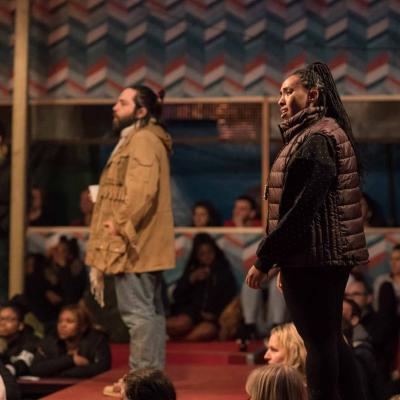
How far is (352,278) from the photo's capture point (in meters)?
9.05

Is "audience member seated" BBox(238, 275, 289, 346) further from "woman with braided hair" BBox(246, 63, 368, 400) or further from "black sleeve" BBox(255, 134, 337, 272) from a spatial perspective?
"black sleeve" BBox(255, 134, 337, 272)

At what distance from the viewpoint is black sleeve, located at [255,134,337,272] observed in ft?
14.7

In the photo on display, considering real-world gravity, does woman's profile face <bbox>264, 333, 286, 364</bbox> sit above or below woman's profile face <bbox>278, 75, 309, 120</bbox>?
below

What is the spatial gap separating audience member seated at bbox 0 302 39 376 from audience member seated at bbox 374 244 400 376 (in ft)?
8.12

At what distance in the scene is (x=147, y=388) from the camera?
4266 millimetres

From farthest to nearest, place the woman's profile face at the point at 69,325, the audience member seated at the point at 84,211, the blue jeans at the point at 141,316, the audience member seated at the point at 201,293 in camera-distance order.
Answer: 1. the audience member seated at the point at 84,211
2. the audience member seated at the point at 201,293
3. the woman's profile face at the point at 69,325
4. the blue jeans at the point at 141,316

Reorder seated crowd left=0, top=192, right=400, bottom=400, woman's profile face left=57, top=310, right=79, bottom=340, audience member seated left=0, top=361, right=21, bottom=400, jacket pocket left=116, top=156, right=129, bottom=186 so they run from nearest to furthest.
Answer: jacket pocket left=116, top=156, right=129, bottom=186 < audience member seated left=0, top=361, right=21, bottom=400 < seated crowd left=0, top=192, right=400, bottom=400 < woman's profile face left=57, top=310, right=79, bottom=340

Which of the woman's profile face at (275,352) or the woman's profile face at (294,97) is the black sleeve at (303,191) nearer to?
the woman's profile face at (294,97)

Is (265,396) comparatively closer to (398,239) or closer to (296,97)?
(296,97)

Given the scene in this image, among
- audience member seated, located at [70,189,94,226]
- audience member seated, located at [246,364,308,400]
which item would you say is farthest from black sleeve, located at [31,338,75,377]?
audience member seated, located at [246,364,308,400]

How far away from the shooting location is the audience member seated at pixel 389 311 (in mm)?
8242

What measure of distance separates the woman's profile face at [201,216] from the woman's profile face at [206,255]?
0.29m

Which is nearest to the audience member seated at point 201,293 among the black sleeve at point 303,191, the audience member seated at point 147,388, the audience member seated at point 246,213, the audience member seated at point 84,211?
the audience member seated at point 246,213

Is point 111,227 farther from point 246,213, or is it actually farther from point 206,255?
point 246,213
